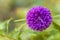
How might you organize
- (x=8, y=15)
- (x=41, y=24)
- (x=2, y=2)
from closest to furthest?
(x=41, y=24)
(x=8, y=15)
(x=2, y=2)

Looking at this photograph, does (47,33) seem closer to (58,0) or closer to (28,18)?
(28,18)

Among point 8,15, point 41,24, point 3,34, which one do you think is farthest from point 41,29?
point 8,15

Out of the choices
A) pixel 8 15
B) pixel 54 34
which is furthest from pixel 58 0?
pixel 54 34

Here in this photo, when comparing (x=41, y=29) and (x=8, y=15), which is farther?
(x=8, y=15)

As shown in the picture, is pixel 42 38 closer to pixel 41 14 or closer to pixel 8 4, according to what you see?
pixel 41 14

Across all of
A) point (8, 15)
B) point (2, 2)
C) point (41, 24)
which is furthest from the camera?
point (2, 2)

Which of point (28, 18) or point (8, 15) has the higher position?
point (28, 18)
